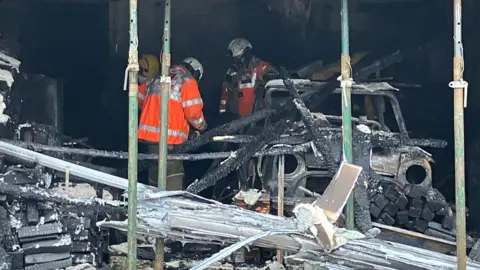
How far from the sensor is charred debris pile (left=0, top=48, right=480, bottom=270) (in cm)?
702

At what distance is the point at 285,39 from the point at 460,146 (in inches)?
240

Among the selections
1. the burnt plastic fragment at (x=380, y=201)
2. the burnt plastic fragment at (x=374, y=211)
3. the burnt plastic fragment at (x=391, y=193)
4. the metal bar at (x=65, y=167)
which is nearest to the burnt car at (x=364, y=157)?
the burnt plastic fragment at (x=391, y=193)

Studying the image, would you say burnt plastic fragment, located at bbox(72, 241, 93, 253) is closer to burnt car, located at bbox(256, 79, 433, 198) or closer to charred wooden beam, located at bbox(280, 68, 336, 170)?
burnt car, located at bbox(256, 79, 433, 198)

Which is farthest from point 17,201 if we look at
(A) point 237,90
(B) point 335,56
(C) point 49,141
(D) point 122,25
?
(B) point 335,56

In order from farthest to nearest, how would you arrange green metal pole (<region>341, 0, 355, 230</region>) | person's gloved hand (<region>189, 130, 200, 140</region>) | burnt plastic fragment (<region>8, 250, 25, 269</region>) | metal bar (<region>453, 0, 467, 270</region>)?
person's gloved hand (<region>189, 130, 200, 140</region>)
burnt plastic fragment (<region>8, 250, 25, 269</region>)
green metal pole (<region>341, 0, 355, 230</region>)
metal bar (<region>453, 0, 467, 270</region>)

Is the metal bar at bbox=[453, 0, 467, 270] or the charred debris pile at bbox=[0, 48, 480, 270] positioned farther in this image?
the charred debris pile at bbox=[0, 48, 480, 270]

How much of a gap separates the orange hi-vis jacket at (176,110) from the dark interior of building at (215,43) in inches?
59.3

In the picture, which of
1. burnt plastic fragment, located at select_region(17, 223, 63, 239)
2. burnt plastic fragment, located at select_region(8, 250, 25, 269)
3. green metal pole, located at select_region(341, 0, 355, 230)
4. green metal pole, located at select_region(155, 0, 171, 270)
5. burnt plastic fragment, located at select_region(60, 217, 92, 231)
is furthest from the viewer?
burnt plastic fragment, located at select_region(60, 217, 92, 231)

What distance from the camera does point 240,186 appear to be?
8781mm

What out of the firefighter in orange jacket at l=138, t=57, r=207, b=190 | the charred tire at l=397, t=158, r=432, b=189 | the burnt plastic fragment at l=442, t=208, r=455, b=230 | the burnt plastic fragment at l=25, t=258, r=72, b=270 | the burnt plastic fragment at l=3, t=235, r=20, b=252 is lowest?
the burnt plastic fragment at l=25, t=258, r=72, b=270

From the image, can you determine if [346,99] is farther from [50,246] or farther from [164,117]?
[50,246]

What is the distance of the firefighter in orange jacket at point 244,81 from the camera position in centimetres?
982

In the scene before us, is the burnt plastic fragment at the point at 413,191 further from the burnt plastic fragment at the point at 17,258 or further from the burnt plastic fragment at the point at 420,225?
the burnt plastic fragment at the point at 17,258

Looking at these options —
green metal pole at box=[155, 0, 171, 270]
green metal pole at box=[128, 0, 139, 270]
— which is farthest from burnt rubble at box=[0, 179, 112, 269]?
green metal pole at box=[128, 0, 139, 270]
